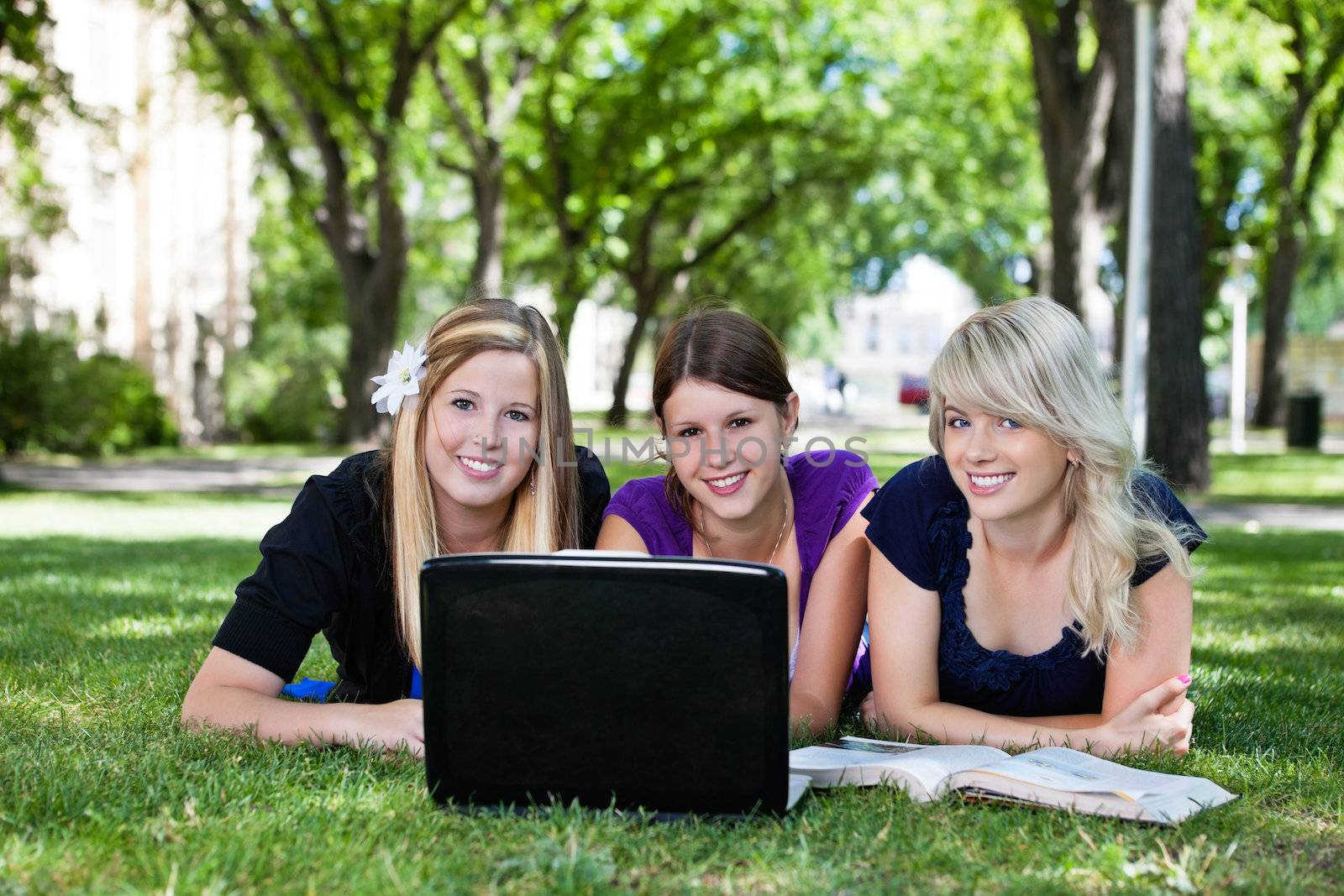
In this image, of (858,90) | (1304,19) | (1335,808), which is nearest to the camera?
(1335,808)

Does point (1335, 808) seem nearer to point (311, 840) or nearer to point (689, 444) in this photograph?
point (689, 444)

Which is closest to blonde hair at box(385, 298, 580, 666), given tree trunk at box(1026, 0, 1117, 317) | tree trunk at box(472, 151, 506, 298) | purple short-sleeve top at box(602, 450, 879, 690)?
purple short-sleeve top at box(602, 450, 879, 690)

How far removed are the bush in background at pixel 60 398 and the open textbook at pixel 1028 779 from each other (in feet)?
60.4

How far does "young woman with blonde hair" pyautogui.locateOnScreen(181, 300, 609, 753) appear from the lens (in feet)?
10.3

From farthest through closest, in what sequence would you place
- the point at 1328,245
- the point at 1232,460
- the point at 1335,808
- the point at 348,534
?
the point at 1328,245, the point at 1232,460, the point at 348,534, the point at 1335,808

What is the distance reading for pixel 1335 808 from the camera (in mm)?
2734

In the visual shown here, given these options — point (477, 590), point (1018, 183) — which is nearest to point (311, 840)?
point (477, 590)

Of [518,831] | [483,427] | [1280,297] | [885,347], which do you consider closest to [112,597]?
[483,427]

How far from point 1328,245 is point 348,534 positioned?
37280 mm

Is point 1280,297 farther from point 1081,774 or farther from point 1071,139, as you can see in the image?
point 1081,774

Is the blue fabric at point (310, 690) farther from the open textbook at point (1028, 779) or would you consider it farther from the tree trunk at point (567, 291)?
the tree trunk at point (567, 291)

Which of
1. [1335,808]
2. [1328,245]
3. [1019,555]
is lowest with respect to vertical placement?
[1335,808]

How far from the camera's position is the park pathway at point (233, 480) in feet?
36.2

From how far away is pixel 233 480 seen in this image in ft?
50.8
